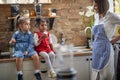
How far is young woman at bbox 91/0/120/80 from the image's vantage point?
248 cm

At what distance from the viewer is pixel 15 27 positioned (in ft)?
11.2

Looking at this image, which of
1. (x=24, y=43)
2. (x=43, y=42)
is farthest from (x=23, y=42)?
(x=43, y=42)

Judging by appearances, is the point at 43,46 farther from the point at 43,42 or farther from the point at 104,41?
the point at 104,41

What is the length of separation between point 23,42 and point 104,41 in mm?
1247

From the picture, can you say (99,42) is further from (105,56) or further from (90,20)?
(90,20)

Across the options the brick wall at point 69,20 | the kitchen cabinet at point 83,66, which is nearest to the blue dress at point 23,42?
the brick wall at point 69,20

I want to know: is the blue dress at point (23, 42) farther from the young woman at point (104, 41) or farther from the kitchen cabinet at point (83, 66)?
the young woman at point (104, 41)

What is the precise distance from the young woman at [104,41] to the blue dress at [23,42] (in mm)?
982

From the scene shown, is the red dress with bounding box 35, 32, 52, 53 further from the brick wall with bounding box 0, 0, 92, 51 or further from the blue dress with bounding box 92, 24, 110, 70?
the blue dress with bounding box 92, 24, 110, 70

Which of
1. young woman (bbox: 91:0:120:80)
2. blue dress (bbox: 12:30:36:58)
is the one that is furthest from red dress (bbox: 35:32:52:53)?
young woman (bbox: 91:0:120:80)

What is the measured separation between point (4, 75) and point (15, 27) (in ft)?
2.64

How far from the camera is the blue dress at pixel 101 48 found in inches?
99.4

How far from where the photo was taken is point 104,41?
2.54m

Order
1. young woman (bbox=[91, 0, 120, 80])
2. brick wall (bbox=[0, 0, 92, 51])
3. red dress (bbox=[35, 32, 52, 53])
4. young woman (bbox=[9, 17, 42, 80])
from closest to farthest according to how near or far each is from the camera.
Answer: young woman (bbox=[91, 0, 120, 80])
young woman (bbox=[9, 17, 42, 80])
red dress (bbox=[35, 32, 52, 53])
brick wall (bbox=[0, 0, 92, 51])
